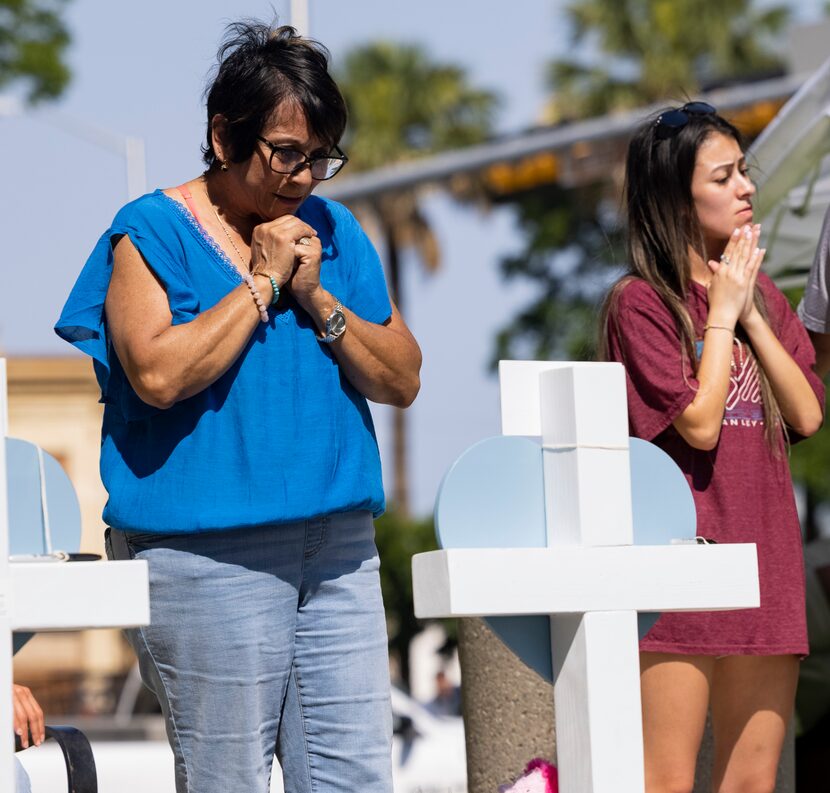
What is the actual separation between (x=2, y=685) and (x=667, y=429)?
1485 mm

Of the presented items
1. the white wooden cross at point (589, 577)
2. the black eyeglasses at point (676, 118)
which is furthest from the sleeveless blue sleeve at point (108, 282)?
the black eyeglasses at point (676, 118)

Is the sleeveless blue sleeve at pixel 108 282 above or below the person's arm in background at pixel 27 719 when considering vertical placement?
above

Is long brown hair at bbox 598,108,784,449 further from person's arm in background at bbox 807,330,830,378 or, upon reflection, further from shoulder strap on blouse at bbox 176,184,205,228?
shoulder strap on blouse at bbox 176,184,205,228

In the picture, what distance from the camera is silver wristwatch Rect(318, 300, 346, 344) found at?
2.56m

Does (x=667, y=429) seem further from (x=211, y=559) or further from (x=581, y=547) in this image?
(x=211, y=559)

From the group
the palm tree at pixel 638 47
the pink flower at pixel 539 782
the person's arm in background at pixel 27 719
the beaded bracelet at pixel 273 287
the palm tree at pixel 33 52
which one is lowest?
the pink flower at pixel 539 782

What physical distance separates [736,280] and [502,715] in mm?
1388

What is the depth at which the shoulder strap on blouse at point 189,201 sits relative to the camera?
8.70ft

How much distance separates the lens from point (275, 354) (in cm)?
257

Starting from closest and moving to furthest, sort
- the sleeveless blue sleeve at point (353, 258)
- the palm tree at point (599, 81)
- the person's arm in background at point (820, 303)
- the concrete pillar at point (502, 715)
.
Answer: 1. the sleeveless blue sleeve at point (353, 258)
2. the person's arm in background at point (820, 303)
3. the concrete pillar at point (502, 715)
4. the palm tree at point (599, 81)

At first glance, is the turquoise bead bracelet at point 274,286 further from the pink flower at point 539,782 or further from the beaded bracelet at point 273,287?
the pink flower at point 539,782

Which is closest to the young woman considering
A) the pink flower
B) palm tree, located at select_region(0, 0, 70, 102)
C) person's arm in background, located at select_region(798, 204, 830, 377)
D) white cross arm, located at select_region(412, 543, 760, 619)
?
the pink flower

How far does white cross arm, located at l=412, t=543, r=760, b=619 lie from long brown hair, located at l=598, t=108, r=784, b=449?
0.82m

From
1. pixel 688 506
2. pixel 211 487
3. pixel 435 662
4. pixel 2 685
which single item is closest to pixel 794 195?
pixel 688 506
